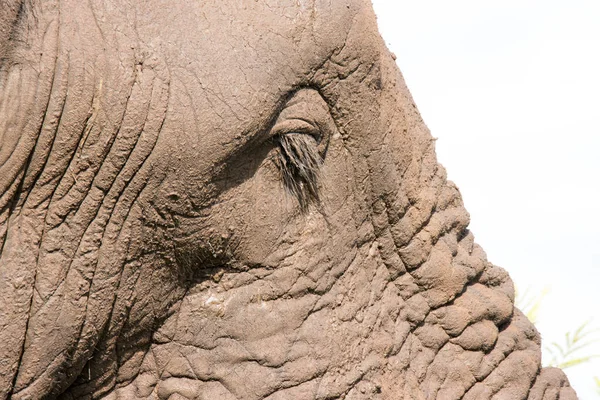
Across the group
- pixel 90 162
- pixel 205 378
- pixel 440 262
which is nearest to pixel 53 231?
pixel 90 162

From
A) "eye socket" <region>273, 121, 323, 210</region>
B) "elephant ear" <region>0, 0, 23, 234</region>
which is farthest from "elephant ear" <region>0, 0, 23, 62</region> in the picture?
"eye socket" <region>273, 121, 323, 210</region>

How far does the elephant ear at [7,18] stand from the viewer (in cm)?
234

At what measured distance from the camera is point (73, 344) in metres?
2.58

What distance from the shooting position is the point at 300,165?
2.75 meters

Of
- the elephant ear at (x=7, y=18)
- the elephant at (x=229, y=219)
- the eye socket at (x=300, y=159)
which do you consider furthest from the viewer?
the eye socket at (x=300, y=159)

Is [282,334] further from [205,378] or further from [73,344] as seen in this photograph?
[73,344]

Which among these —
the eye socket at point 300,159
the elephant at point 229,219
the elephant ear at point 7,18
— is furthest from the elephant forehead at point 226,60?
the elephant ear at point 7,18

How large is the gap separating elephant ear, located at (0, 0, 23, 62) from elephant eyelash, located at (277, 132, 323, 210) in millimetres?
753

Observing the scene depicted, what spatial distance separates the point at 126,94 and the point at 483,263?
4.50 feet

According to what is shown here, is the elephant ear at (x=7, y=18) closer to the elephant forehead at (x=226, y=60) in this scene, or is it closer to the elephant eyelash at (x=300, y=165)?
the elephant forehead at (x=226, y=60)

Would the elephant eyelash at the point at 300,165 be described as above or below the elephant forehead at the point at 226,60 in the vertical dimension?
below

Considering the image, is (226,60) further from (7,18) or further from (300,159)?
(7,18)

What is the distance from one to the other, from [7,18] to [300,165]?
33.6 inches

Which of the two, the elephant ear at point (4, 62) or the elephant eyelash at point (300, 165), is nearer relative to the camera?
the elephant ear at point (4, 62)
